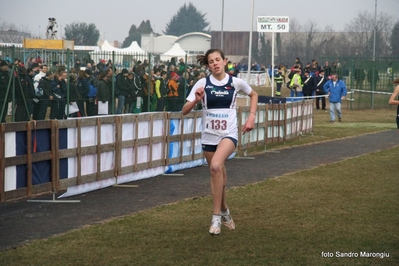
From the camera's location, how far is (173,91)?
963 inches

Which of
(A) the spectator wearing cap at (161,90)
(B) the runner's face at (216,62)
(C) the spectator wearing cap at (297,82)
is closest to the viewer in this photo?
(B) the runner's face at (216,62)

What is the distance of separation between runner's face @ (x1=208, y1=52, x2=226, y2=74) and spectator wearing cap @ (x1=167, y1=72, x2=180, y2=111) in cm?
1476

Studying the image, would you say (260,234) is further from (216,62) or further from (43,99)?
(43,99)

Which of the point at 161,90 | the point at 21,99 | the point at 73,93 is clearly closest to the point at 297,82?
the point at 161,90

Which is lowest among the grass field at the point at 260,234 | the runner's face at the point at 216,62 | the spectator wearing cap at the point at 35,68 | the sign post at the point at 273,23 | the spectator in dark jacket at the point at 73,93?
the grass field at the point at 260,234

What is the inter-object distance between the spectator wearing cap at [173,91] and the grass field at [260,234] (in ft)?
35.0

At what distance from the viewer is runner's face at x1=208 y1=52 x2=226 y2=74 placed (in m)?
9.21

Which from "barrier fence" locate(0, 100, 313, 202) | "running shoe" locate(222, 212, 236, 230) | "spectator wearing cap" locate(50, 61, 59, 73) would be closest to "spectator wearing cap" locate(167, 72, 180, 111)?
"spectator wearing cap" locate(50, 61, 59, 73)

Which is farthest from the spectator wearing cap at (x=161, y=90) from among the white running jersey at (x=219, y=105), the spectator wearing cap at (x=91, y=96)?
the white running jersey at (x=219, y=105)

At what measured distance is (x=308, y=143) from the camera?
22.7 metres

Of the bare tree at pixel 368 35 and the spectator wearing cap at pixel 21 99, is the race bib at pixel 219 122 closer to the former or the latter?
the spectator wearing cap at pixel 21 99

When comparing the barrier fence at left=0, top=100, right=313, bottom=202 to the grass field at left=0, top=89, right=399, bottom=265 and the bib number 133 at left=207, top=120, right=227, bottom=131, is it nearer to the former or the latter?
the grass field at left=0, top=89, right=399, bottom=265

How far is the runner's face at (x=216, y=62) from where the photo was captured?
9.21 m

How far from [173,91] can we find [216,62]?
15295mm
